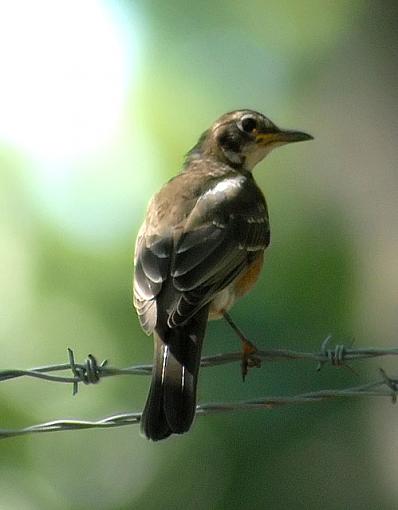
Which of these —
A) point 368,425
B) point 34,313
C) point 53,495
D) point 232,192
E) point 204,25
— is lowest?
point 53,495

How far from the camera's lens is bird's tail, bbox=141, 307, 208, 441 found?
582 centimetres

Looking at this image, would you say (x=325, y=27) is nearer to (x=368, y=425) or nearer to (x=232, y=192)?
(x=368, y=425)

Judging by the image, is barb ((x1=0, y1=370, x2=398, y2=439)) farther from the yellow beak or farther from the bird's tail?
the yellow beak

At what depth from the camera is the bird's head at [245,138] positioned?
320 inches

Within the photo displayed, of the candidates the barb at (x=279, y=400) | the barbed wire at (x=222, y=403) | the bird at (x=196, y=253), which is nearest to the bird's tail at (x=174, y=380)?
the bird at (x=196, y=253)

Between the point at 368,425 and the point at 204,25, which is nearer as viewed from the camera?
the point at 368,425

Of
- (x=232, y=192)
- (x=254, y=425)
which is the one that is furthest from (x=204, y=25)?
(x=232, y=192)

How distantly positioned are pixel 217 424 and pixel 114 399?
1.33m

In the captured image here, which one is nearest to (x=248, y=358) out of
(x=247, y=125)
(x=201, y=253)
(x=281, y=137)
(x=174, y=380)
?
(x=201, y=253)

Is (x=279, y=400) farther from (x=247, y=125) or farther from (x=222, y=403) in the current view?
(x=247, y=125)

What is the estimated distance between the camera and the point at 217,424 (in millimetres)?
11961

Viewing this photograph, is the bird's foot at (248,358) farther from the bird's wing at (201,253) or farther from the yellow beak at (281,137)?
the yellow beak at (281,137)

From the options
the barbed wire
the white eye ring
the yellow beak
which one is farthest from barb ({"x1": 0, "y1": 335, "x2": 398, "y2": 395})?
the white eye ring

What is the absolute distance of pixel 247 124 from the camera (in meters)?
8.20
